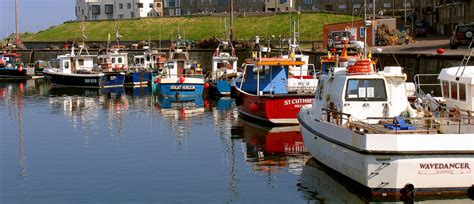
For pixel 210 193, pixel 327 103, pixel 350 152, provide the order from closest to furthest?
pixel 350 152 → pixel 210 193 → pixel 327 103

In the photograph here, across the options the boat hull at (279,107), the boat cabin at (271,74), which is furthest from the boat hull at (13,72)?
the boat hull at (279,107)

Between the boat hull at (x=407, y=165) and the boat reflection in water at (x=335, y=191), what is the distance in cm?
16

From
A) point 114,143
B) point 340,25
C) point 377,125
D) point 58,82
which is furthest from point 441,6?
point 377,125

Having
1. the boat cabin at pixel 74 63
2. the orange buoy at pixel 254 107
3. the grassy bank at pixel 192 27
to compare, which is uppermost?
the grassy bank at pixel 192 27

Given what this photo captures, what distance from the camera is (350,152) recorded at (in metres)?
17.2

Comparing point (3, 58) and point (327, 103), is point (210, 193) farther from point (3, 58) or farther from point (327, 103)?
point (3, 58)

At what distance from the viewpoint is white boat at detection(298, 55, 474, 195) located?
52.7 ft

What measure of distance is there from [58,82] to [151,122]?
27.6m

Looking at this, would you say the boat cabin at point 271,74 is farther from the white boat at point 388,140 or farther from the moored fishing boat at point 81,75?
the moored fishing boat at point 81,75

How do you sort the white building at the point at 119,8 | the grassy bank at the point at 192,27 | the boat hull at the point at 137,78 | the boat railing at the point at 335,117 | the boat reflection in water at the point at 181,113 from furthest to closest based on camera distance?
the white building at the point at 119,8
the grassy bank at the point at 192,27
the boat hull at the point at 137,78
the boat reflection in water at the point at 181,113
the boat railing at the point at 335,117

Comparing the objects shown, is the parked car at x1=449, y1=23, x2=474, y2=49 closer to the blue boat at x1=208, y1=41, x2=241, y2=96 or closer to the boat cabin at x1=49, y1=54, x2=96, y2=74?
the blue boat at x1=208, y1=41, x2=241, y2=96

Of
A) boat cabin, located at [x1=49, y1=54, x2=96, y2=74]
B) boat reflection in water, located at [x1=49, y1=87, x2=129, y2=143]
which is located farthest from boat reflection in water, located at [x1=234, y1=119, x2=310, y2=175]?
boat cabin, located at [x1=49, y1=54, x2=96, y2=74]

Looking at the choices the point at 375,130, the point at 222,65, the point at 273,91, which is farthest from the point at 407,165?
the point at 222,65

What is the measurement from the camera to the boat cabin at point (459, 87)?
19125 millimetres
